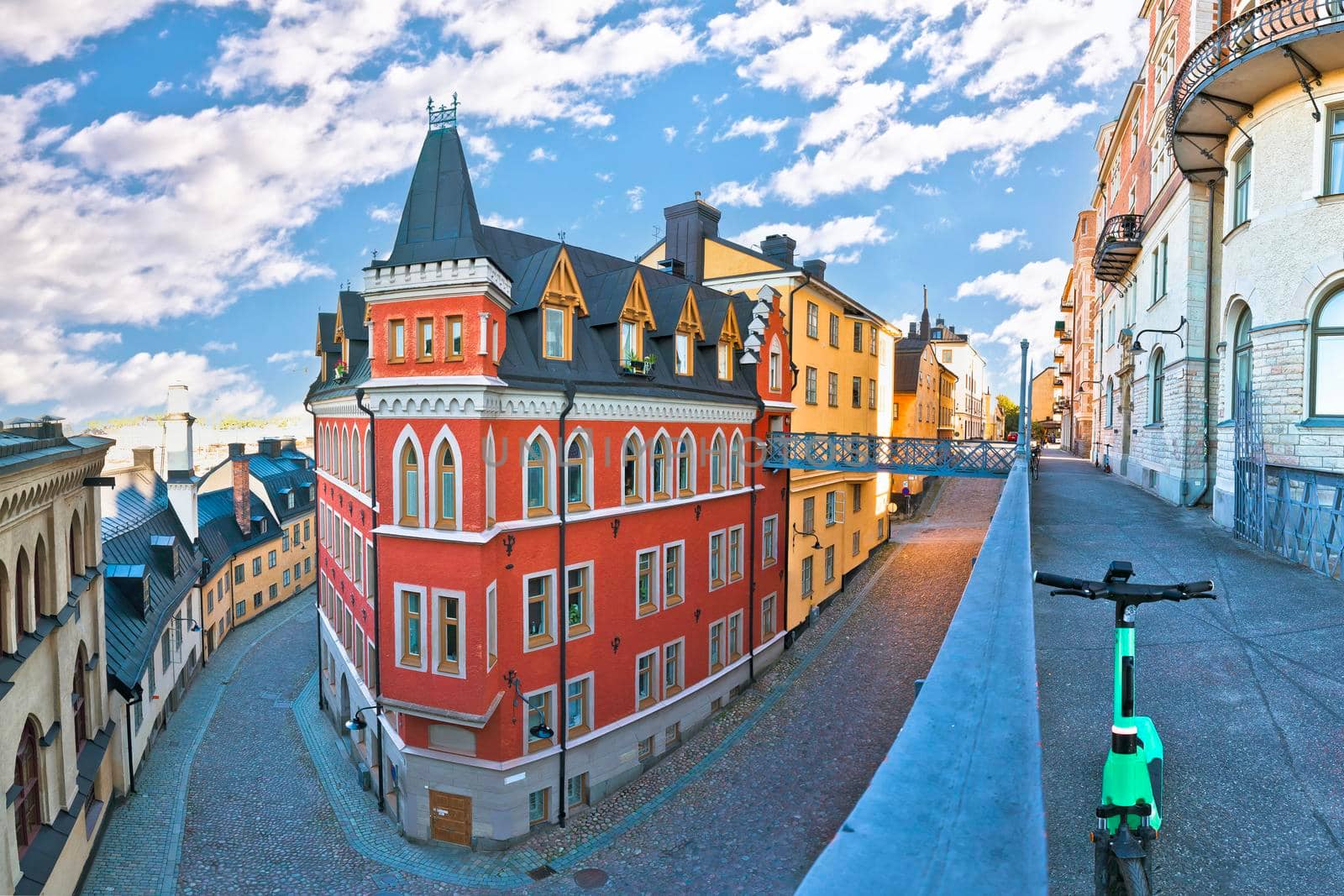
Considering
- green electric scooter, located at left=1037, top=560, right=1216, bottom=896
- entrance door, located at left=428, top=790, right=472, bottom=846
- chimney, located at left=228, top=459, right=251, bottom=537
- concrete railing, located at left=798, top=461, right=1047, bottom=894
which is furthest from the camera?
chimney, located at left=228, top=459, right=251, bottom=537

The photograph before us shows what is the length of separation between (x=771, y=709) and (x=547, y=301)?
14458 mm

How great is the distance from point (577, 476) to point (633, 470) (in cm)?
214

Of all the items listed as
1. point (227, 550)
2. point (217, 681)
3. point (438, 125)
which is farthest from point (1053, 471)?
point (227, 550)

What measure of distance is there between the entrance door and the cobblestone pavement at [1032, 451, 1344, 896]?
13.6m

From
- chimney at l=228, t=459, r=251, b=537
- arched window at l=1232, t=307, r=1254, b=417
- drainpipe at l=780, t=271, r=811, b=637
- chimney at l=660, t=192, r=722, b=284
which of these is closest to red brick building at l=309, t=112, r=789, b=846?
drainpipe at l=780, t=271, r=811, b=637

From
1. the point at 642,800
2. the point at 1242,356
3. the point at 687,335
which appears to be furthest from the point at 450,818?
the point at 1242,356

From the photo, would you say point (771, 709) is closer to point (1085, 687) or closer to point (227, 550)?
point (1085, 687)

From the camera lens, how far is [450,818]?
16.6 metres

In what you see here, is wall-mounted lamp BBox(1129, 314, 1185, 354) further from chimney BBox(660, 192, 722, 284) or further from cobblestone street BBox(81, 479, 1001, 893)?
→ chimney BBox(660, 192, 722, 284)

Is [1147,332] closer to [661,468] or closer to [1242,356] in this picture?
[1242,356]

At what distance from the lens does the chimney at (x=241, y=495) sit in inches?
1412

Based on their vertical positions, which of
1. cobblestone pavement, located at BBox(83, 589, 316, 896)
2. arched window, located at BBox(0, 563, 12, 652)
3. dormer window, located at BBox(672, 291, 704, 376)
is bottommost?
cobblestone pavement, located at BBox(83, 589, 316, 896)

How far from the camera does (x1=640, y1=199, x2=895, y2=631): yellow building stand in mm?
28797

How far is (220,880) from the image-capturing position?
1537 centimetres
